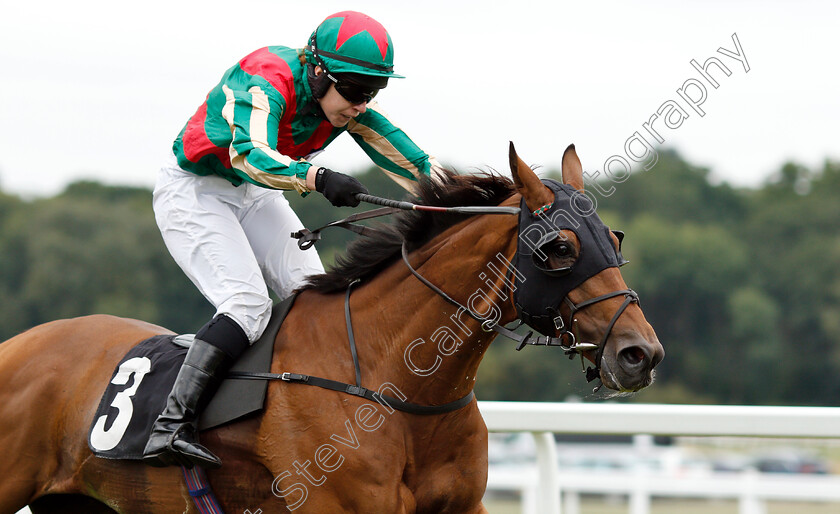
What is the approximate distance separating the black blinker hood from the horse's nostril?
265 millimetres

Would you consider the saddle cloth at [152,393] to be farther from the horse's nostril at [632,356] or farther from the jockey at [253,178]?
the horse's nostril at [632,356]

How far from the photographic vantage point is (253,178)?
379 cm

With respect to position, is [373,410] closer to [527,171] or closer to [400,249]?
[400,249]

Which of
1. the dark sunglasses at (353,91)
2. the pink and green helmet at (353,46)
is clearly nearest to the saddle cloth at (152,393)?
the dark sunglasses at (353,91)

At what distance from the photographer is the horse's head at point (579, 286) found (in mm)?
3262

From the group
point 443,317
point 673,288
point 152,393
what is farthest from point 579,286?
point 673,288

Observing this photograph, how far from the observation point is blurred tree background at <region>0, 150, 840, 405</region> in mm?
52094

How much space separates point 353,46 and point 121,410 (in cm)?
178

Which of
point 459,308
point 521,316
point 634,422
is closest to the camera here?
point 521,316

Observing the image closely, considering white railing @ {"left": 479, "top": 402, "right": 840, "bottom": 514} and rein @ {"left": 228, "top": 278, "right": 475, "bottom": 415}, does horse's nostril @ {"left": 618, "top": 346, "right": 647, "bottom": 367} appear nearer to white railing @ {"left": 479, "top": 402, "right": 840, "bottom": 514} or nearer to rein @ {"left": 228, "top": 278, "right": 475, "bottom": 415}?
rein @ {"left": 228, "top": 278, "right": 475, "bottom": 415}

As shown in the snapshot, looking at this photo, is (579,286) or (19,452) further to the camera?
(19,452)

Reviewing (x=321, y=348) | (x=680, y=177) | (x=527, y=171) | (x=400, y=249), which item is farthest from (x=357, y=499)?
(x=680, y=177)

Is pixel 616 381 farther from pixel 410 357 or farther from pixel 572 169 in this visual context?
pixel 572 169

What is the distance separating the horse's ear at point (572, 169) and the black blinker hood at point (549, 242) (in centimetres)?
23
